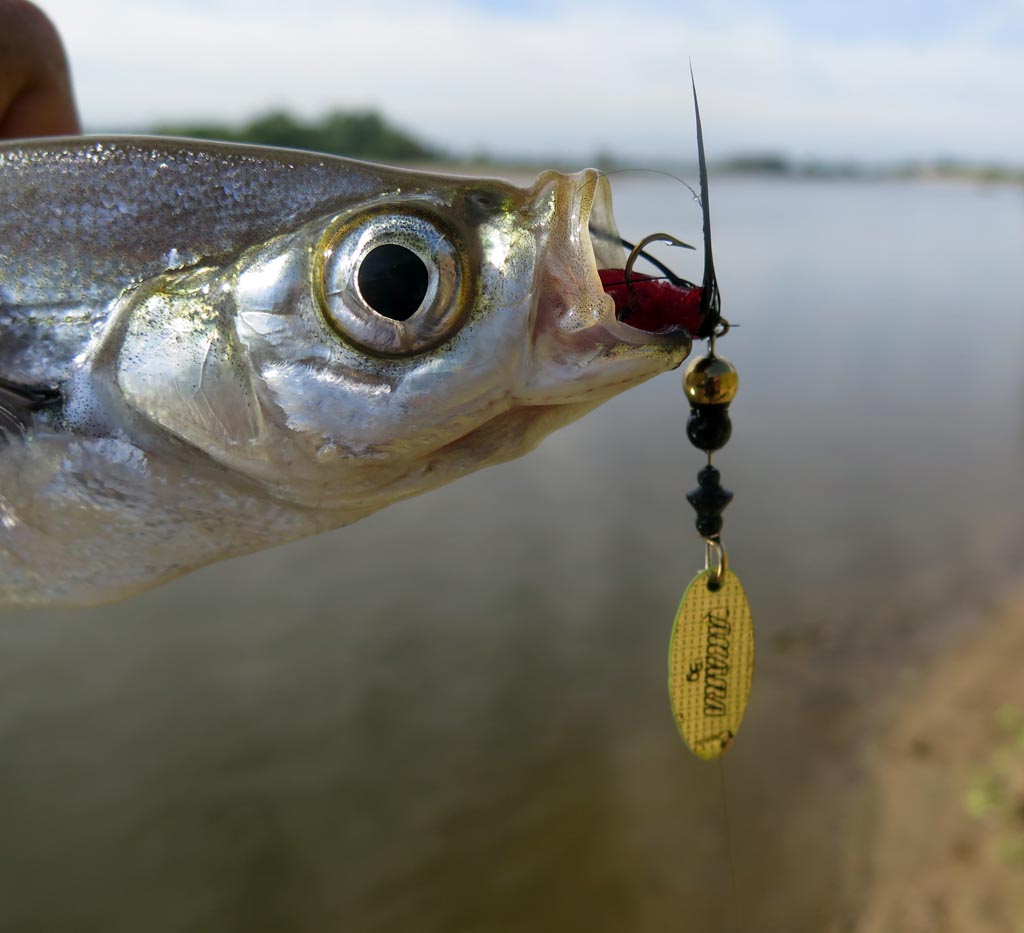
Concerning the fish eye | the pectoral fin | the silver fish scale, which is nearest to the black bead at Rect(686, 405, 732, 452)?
the fish eye

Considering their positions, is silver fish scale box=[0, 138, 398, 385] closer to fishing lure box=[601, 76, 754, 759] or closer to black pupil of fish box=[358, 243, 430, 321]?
black pupil of fish box=[358, 243, 430, 321]

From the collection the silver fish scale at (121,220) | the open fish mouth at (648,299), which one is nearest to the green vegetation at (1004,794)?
the open fish mouth at (648,299)

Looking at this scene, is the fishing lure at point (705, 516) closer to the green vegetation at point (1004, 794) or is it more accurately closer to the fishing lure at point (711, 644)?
the fishing lure at point (711, 644)

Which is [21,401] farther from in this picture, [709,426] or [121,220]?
[709,426]

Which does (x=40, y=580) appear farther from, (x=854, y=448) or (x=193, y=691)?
(x=854, y=448)

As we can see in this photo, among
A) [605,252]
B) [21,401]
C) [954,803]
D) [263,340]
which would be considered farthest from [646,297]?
[954,803]

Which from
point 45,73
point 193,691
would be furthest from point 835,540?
point 45,73
